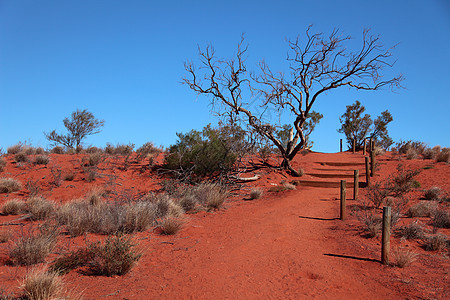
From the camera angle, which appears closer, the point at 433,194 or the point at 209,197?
the point at 433,194

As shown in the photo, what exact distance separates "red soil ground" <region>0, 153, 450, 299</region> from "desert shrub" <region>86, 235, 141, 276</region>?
18 cm

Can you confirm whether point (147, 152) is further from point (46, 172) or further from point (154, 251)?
point (154, 251)

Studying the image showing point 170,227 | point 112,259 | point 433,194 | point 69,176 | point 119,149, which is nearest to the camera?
point 112,259

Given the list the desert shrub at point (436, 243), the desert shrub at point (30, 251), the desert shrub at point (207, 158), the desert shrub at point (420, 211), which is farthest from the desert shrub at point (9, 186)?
the desert shrub at point (420, 211)

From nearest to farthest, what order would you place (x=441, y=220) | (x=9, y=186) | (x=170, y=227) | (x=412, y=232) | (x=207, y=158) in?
(x=412, y=232) → (x=170, y=227) → (x=441, y=220) → (x=9, y=186) → (x=207, y=158)

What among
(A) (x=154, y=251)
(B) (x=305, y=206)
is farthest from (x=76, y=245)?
(B) (x=305, y=206)

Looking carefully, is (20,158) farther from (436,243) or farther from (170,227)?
(436,243)

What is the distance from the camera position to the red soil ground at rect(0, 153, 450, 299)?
207 inches

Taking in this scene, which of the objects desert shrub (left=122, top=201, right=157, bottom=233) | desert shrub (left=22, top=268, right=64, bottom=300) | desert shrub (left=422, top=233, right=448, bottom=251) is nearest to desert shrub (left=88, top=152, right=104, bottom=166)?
desert shrub (left=122, top=201, right=157, bottom=233)

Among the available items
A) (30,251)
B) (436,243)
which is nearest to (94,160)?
(30,251)

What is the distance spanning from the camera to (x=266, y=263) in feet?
21.5

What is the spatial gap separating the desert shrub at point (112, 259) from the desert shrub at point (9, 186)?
999 cm

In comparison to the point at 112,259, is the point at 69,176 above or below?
above

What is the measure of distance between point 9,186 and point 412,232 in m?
15.5
